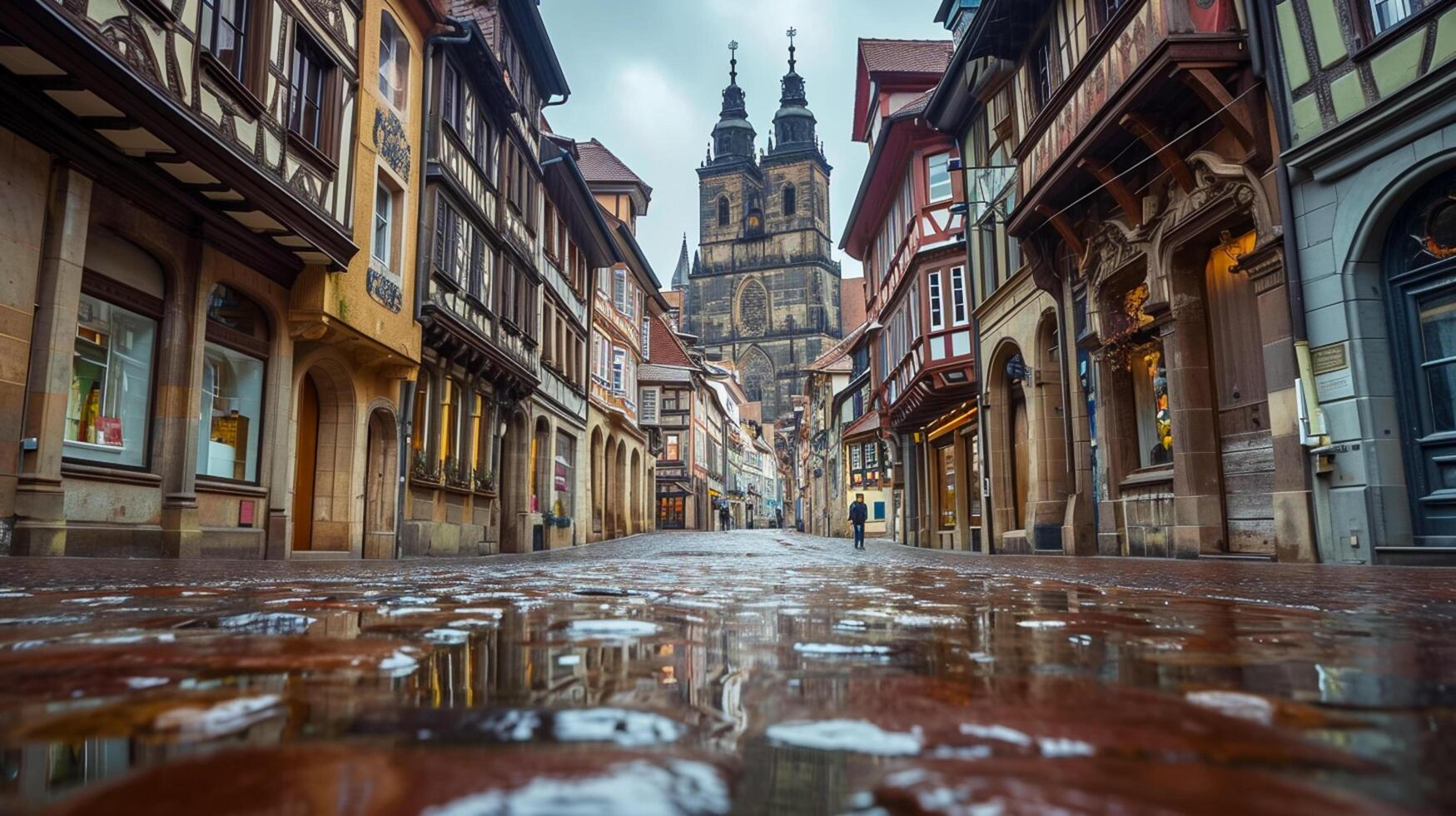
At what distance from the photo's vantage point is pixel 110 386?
8.95 metres

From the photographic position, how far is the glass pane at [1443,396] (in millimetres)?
8047

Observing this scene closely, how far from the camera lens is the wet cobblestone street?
2.24 ft

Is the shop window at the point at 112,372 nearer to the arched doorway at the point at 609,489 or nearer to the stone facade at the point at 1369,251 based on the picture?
the stone facade at the point at 1369,251

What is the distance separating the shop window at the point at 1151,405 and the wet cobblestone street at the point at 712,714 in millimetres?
9870

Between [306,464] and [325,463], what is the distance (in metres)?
0.32

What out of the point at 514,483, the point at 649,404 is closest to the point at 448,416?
the point at 514,483

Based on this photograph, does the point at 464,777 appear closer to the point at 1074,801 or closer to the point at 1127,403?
the point at 1074,801

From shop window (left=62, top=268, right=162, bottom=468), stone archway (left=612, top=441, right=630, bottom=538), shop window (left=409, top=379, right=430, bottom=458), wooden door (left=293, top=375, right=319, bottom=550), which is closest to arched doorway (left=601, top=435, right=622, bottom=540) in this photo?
stone archway (left=612, top=441, right=630, bottom=538)

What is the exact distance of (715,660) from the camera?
172 cm

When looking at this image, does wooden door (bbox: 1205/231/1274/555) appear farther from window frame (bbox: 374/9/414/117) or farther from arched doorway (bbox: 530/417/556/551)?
arched doorway (bbox: 530/417/556/551)

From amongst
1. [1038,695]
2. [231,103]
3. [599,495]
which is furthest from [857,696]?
[599,495]

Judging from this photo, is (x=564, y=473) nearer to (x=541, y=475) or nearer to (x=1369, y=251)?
(x=541, y=475)

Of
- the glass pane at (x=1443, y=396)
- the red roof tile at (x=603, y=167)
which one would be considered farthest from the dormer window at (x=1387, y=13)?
the red roof tile at (x=603, y=167)

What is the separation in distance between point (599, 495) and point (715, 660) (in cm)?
2955
